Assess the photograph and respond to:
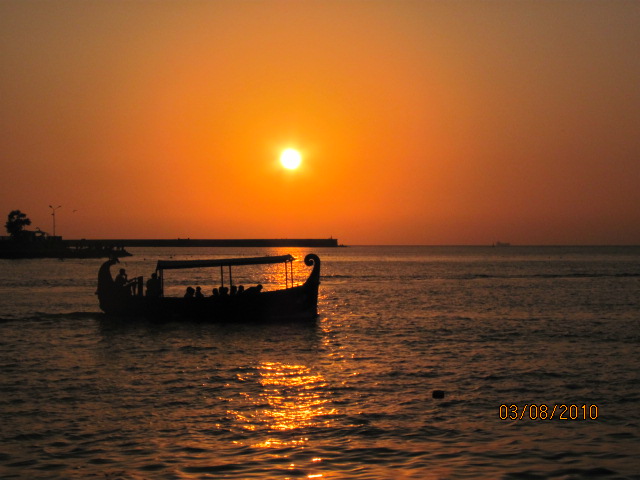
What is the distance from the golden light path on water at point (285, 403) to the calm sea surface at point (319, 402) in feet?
0.20

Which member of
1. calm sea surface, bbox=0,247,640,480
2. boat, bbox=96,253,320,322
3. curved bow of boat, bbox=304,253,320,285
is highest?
curved bow of boat, bbox=304,253,320,285

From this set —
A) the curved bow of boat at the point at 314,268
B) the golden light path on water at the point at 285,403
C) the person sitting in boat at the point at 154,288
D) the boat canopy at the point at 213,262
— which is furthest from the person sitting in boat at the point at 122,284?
the golden light path on water at the point at 285,403

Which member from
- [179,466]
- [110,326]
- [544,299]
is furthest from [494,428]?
[544,299]

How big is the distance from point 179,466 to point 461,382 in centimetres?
987

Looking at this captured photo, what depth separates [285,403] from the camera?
17.1 m

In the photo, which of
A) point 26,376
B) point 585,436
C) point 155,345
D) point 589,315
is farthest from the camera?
point 589,315

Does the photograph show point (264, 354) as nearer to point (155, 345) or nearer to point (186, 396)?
point (155, 345)

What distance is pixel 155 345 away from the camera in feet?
94.0

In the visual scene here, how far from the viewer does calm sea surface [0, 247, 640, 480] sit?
488 inches

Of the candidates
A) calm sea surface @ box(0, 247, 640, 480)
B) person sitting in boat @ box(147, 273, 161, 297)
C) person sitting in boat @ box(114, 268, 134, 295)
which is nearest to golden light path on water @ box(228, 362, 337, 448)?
calm sea surface @ box(0, 247, 640, 480)

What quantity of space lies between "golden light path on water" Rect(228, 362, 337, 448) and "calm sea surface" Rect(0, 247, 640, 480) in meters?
0.06

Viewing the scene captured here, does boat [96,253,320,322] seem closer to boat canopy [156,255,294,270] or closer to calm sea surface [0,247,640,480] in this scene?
boat canopy [156,255,294,270]

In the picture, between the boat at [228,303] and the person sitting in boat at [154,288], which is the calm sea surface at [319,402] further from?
the person sitting in boat at [154,288]

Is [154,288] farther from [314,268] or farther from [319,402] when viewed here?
[319,402]
